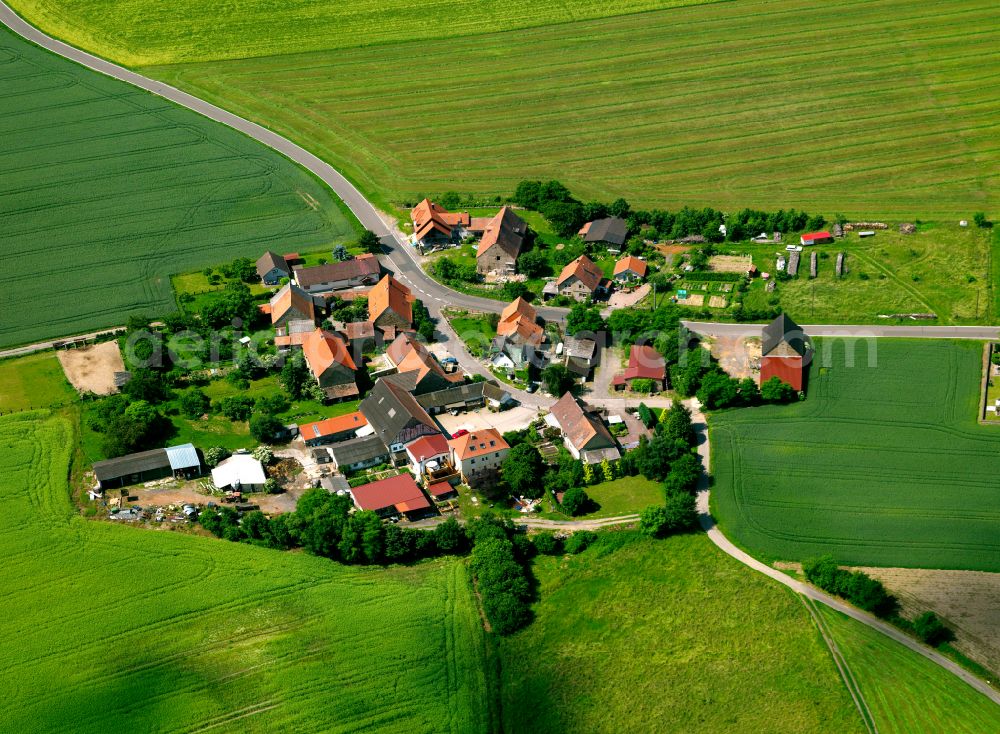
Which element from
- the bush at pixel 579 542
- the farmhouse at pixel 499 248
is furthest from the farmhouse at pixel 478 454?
Result: the farmhouse at pixel 499 248

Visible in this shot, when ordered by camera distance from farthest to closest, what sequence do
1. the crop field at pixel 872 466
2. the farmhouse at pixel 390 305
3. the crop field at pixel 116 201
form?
the crop field at pixel 116 201 < the farmhouse at pixel 390 305 < the crop field at pixel 872 466

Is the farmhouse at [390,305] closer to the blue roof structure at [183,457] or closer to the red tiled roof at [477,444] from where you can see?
the red tiled roof at [477,444]

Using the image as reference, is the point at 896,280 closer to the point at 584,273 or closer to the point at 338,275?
the point at 584,273

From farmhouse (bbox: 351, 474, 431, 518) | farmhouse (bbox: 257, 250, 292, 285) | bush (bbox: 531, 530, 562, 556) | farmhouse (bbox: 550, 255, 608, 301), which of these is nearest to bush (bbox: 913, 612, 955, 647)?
Result: bush (bbox: 531, 530, 562, 556)

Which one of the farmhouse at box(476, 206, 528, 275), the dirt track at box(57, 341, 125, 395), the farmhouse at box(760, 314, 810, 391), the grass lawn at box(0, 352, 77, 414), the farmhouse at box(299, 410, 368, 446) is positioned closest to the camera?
A: the farmhouse at box(299, 410, 368, 446)

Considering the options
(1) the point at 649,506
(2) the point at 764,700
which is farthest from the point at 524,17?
(2) the point at 764,700

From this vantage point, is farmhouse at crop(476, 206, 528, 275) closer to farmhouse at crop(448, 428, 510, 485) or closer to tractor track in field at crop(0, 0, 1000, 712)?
tractor track in field at crop(0, 0, 1000, 712)

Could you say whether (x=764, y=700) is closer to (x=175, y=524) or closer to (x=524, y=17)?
(x=175, y=524)
